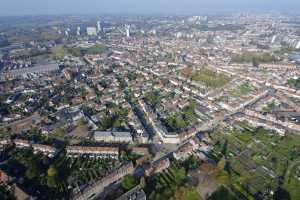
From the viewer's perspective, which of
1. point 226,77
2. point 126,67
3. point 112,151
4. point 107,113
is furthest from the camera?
point 126,67

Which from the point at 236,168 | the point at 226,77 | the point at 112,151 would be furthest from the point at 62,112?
the point at 226,77

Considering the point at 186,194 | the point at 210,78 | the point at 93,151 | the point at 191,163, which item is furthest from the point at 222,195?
the point at 210,78

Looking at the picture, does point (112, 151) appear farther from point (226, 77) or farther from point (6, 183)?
point (226, 77)

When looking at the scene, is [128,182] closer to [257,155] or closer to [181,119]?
[181,119]

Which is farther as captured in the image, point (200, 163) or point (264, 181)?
point (200, 163)

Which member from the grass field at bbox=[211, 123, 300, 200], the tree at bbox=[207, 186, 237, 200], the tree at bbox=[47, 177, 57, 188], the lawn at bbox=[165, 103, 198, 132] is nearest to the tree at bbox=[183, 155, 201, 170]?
the grass field at bbox=[211, 123, 300, 200]

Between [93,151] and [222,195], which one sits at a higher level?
[93,151]
